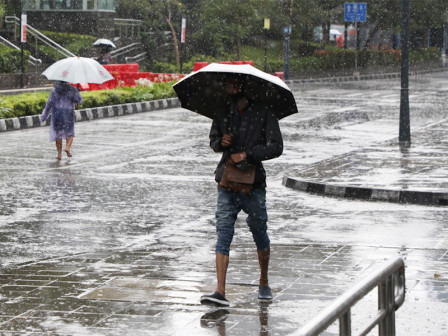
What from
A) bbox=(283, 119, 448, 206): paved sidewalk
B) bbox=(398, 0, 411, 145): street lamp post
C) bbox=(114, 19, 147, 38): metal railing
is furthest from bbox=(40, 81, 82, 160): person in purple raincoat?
bbox=(114, 19, 147, 38): metal railing

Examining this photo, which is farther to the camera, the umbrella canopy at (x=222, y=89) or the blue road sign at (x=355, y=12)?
the blue road sign at (x=355, y=12)

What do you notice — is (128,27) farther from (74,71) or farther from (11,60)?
(74,71)

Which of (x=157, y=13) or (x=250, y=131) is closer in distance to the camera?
(x=250, y=131)

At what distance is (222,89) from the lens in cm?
711

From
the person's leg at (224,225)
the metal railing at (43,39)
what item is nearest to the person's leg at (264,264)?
the person's leg at (224,225)

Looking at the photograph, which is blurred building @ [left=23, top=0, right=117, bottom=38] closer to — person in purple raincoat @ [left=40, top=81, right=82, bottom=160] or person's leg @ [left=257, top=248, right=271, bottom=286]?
person in purple raincoat @ [left=40, top=81, right=82, bottom=160]

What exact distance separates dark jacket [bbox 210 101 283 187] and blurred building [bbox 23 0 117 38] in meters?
41.9

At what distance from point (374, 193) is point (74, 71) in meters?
6.79

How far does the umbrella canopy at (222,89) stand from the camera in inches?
273

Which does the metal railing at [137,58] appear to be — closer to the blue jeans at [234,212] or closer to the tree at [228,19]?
the tree at [228,19]

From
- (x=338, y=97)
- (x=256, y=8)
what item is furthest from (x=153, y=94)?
(x=256, y=8)

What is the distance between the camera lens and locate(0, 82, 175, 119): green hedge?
23125mm

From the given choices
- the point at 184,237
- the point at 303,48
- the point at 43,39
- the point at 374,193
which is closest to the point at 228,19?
the point at 303,48

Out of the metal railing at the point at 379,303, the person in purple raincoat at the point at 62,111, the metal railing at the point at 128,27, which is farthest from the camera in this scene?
the metal railing at the point at 128,27
